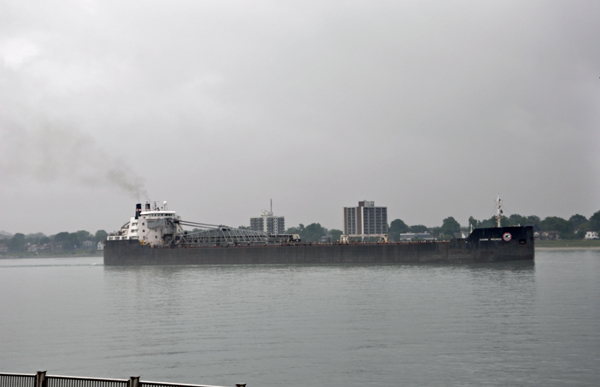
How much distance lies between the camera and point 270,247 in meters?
56.3

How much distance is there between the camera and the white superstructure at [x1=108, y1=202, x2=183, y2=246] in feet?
213

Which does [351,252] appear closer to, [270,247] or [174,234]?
[270,247]

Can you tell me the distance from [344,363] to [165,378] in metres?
4.64

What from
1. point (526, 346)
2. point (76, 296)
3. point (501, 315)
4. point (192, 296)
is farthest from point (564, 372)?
point (76, 296)

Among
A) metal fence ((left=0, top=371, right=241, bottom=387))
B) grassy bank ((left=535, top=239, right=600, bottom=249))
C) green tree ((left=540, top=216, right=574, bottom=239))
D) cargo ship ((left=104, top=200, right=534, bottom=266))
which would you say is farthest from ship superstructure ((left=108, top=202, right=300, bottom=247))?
green tree ((left=540, top=216, right=574, bottom=239))

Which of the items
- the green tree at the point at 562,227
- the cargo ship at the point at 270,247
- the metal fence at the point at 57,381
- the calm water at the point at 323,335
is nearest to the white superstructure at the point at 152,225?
the cargo ship at the point at 270,247

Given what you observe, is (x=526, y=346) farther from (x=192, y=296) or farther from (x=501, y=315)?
(x=192, y=296)

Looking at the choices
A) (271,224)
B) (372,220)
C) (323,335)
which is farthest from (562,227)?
(323,335)

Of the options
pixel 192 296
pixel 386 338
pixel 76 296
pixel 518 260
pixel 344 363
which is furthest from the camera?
pixel 518 260

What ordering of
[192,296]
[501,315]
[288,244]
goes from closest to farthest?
[501,315], [192,296], [288,244]

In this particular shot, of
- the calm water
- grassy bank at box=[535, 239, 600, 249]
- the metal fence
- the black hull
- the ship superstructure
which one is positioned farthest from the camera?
grassy bank at box=[535, 239, 600, 249]

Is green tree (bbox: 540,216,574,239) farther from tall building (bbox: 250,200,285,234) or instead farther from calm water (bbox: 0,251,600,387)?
calm water (bbox: 0,251,600,387)

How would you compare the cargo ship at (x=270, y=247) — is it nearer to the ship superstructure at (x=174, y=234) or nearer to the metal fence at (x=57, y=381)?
the ship superstructure at (x=174, y=234)

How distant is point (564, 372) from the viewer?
13219 mm
